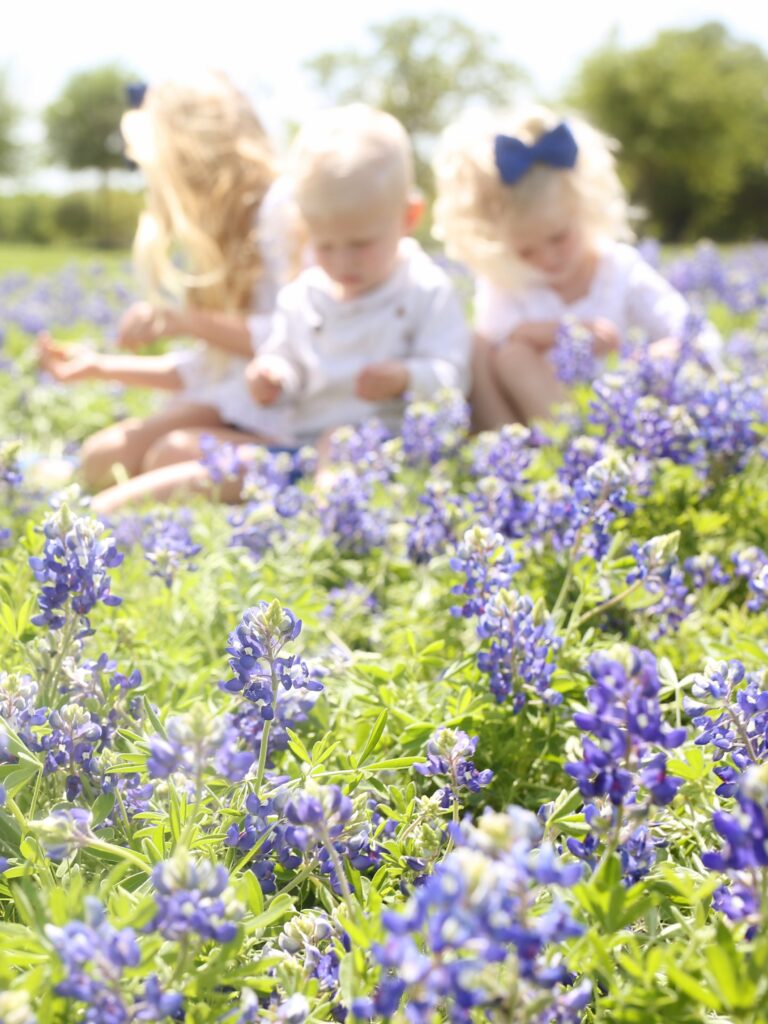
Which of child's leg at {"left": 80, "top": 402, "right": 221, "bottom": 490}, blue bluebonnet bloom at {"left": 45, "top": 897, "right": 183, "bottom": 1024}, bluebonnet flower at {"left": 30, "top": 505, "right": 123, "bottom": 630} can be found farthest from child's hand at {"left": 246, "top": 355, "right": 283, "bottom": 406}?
blue bluebonnet bloom at {"left": 45, "top": 897, "right": 183, "bottom": 1024}

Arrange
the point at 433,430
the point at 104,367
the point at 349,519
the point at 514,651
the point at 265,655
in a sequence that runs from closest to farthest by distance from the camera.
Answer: the point at 265,655 → the point at 514,651 → the point at 349,519 → the point at 433,430 → the point at 104,367

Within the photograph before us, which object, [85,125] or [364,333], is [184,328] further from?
[85,125]

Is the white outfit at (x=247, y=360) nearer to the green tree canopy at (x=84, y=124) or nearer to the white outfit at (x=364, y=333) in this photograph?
the white outfit at (x=364, y=333)

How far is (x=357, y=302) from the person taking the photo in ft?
13.5

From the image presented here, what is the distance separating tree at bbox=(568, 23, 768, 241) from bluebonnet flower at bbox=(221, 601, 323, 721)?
3630cm

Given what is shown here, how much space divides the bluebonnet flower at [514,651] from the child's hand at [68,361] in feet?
9.98

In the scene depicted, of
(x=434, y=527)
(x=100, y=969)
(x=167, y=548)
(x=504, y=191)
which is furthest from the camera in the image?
(x=504, y=191)

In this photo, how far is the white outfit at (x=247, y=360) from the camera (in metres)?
4.39

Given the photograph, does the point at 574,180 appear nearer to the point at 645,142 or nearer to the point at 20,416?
the point at 20,416

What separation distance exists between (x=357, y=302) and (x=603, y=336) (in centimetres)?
98

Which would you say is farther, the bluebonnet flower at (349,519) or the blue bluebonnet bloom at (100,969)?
the bluebonnet flower at (349,519)

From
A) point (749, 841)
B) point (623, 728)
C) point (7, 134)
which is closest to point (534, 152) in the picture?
point (623, 728)

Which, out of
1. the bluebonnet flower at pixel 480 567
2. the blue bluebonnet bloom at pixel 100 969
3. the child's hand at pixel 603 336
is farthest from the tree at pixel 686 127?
the blue bluebonnet bloom at pixel 100 969

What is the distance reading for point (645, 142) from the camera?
37812 mm
